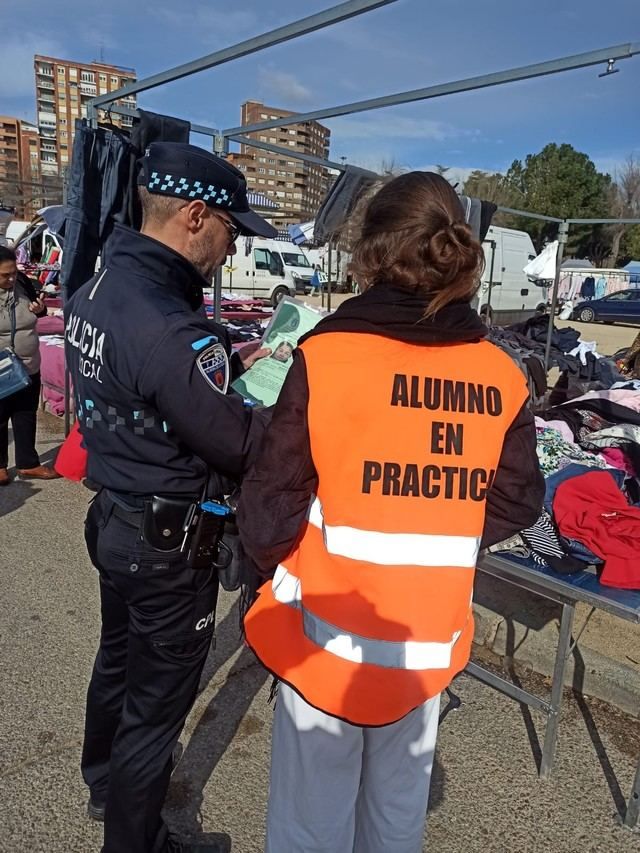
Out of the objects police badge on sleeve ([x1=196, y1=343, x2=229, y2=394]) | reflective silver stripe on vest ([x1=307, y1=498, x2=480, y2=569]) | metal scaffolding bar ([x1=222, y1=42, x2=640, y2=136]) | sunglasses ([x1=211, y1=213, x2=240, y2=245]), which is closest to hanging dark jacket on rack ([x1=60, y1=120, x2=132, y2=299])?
metal scaffolding bar ([x1=222, y1=42, x2=640, y2=136])

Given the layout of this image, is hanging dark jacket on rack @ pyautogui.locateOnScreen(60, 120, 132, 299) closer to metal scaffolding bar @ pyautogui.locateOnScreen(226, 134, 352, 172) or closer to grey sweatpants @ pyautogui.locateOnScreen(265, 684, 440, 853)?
metal scaffolding bar @ pyautogui.locateOnScreen(226, 134, 352, 172)

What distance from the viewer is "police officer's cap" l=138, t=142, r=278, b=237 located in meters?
1.70

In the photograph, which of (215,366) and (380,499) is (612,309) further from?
(380,499)

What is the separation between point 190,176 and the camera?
171cm

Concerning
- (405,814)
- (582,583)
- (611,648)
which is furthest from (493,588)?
(405,814)

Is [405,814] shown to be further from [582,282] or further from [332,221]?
[582,282]

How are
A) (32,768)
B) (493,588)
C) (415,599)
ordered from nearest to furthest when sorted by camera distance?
(415,599)
(32,768)
(493,588)

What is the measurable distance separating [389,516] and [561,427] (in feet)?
9.95

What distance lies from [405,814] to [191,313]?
1.36 m

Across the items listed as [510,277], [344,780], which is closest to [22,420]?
[344,780]

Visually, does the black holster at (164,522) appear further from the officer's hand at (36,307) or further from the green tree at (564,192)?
the green tree at (564,192)

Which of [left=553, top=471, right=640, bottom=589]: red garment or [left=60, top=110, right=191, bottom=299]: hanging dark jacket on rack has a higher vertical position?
[left=60, top=110, right=191, bottom=299]: hanging dark jacket on rack

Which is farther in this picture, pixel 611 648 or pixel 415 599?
pixel 611 648

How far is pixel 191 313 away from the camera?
1.62 m
